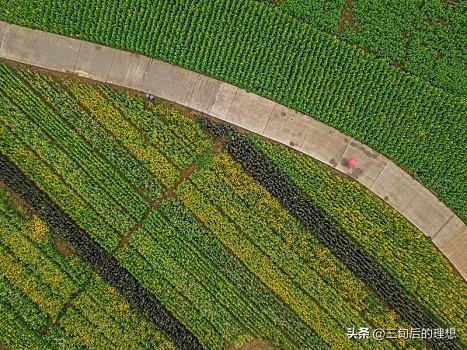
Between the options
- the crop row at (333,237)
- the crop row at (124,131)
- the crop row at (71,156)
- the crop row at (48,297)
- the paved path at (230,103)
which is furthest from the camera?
Answer: the crop row at (124,131)

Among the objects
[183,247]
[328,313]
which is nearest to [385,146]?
[328,313]

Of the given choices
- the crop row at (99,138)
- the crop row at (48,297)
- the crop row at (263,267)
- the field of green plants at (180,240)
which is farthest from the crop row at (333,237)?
the crop row at (48,297)

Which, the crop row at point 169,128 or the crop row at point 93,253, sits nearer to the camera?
the crop row at point 93,253

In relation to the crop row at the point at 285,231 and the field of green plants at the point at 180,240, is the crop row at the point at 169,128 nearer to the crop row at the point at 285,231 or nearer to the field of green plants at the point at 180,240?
the field of green plants at the point at 180,240

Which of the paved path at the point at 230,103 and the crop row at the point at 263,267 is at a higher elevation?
the paved path at the point at 230,103

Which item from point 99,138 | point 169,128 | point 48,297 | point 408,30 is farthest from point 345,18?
point 48,297

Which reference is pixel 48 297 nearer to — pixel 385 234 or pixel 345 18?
pixel 385 234

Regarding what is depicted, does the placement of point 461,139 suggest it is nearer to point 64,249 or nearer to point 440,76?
point 440,76
